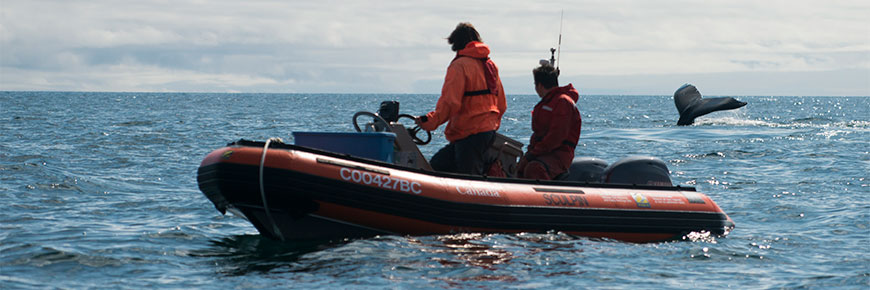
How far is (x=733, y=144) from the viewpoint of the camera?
2402 centimetres

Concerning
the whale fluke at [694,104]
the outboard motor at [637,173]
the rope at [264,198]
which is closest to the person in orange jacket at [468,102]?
the rope at [264,198]

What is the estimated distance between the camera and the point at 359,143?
763cm

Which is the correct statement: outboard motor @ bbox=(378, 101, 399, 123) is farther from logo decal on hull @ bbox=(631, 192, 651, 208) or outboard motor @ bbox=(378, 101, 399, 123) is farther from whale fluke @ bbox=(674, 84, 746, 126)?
whale fluke @ bbox=(674, 84, 746, 126)

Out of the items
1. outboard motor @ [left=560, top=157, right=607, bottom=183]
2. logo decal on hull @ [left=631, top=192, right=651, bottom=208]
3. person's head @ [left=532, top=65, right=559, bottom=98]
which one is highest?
person's head @ [left=532, top=65, right=559, bottom=98]

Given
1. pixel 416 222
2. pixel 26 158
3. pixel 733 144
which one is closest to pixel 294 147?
pixel 416 222

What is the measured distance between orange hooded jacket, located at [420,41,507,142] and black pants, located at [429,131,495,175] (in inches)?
2.6

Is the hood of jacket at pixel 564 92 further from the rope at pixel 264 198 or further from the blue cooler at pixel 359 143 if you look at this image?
the rope at pixel 264 198

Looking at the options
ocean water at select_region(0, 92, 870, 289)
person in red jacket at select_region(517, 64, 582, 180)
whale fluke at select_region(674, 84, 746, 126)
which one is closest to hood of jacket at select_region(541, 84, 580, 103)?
person in red jacket at select_region(517, 64, 582, 180)

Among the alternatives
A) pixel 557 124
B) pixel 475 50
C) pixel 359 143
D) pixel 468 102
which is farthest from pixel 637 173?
pixel 359 143

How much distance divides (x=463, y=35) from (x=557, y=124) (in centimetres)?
115

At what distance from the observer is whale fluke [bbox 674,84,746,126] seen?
3530cm

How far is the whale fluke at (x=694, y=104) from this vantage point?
3530cm

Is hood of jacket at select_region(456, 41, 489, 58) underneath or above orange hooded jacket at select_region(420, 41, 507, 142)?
above

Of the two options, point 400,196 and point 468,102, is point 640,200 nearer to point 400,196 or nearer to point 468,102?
point 468,102
